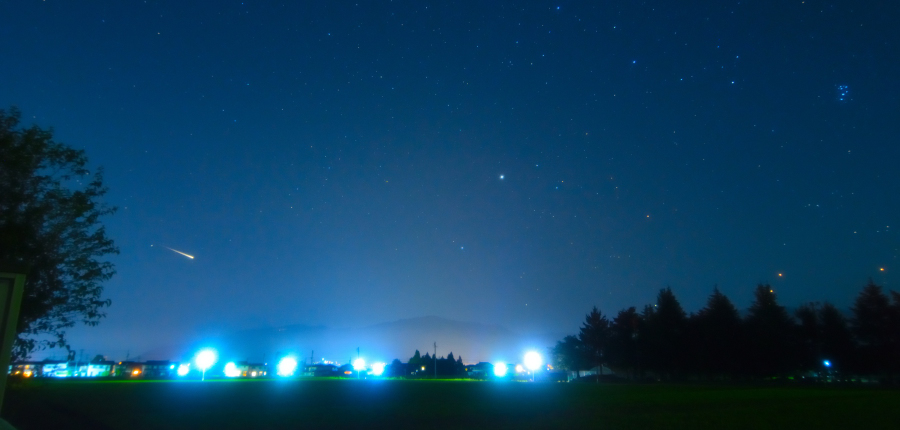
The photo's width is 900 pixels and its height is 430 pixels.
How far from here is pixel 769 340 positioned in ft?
191

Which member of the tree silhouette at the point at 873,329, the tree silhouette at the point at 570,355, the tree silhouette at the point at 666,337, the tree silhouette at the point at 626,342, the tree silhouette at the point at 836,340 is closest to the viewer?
the tree silhouette at the point at 873,329

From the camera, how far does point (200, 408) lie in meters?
18.7

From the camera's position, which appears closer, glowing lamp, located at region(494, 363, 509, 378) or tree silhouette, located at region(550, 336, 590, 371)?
glowing lamp, located at region(494, 363, 509, 378)

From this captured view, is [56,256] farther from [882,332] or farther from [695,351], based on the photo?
[882,332]

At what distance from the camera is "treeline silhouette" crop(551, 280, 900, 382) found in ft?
189

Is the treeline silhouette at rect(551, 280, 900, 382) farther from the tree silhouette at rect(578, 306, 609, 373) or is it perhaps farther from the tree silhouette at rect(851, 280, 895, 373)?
the tree silhouette at rect(578, 306, 609, 373)

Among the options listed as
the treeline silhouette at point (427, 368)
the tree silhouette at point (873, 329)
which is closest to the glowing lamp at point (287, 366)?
the treeline silhouette at point (427, 368)

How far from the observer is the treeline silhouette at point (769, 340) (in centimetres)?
5753

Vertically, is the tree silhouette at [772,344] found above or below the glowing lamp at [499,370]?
above

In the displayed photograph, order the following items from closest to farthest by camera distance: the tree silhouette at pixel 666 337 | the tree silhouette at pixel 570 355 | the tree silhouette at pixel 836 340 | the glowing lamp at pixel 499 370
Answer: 1. the tree silhouette at pixel 836 340
2. the tree silhouette at pixel 666 337
3. the glowing lamp at pixel 499 370
4. the tree silhouette at pixel 570 355

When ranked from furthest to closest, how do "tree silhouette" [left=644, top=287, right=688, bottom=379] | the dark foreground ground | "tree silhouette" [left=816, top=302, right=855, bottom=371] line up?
"tree silhouette" [left=644, top=287, right=688, bottom=379], "tree silhouette" [left=816, top=302, right=855, bottom=371], the dark foreground ground

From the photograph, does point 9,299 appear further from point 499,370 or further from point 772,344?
point 499,370

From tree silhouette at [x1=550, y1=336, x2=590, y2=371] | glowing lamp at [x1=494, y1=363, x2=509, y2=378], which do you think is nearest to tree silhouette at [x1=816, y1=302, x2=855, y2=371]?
tree silhouette at [x1=550, y1=336, x2=590, y2=371]

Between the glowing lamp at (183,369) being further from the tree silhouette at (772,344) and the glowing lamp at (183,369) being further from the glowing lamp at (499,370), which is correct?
the tree silhouette at (772,344)
